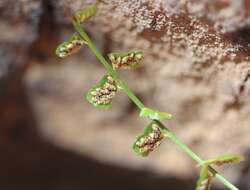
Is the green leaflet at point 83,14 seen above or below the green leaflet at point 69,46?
above

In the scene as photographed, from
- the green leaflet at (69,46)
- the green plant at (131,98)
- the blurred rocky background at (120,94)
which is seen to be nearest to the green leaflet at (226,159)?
the green plant at (131,98)

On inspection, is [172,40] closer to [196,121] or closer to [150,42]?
[150,42]

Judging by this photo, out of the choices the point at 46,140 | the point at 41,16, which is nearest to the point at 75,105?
the point at 46,140

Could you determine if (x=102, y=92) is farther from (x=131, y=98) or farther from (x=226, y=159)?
(x=226, y=159)

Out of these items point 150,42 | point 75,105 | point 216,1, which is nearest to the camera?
point 216,1

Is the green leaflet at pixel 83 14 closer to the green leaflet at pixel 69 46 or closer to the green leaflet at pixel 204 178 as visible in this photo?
the green leaflet at pixel 69 46

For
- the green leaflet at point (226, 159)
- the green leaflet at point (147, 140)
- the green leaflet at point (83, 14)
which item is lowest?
the green leaflet at point (147, 140)

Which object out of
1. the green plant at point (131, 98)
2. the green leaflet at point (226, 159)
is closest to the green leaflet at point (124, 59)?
the green plant at point (131, 98)
